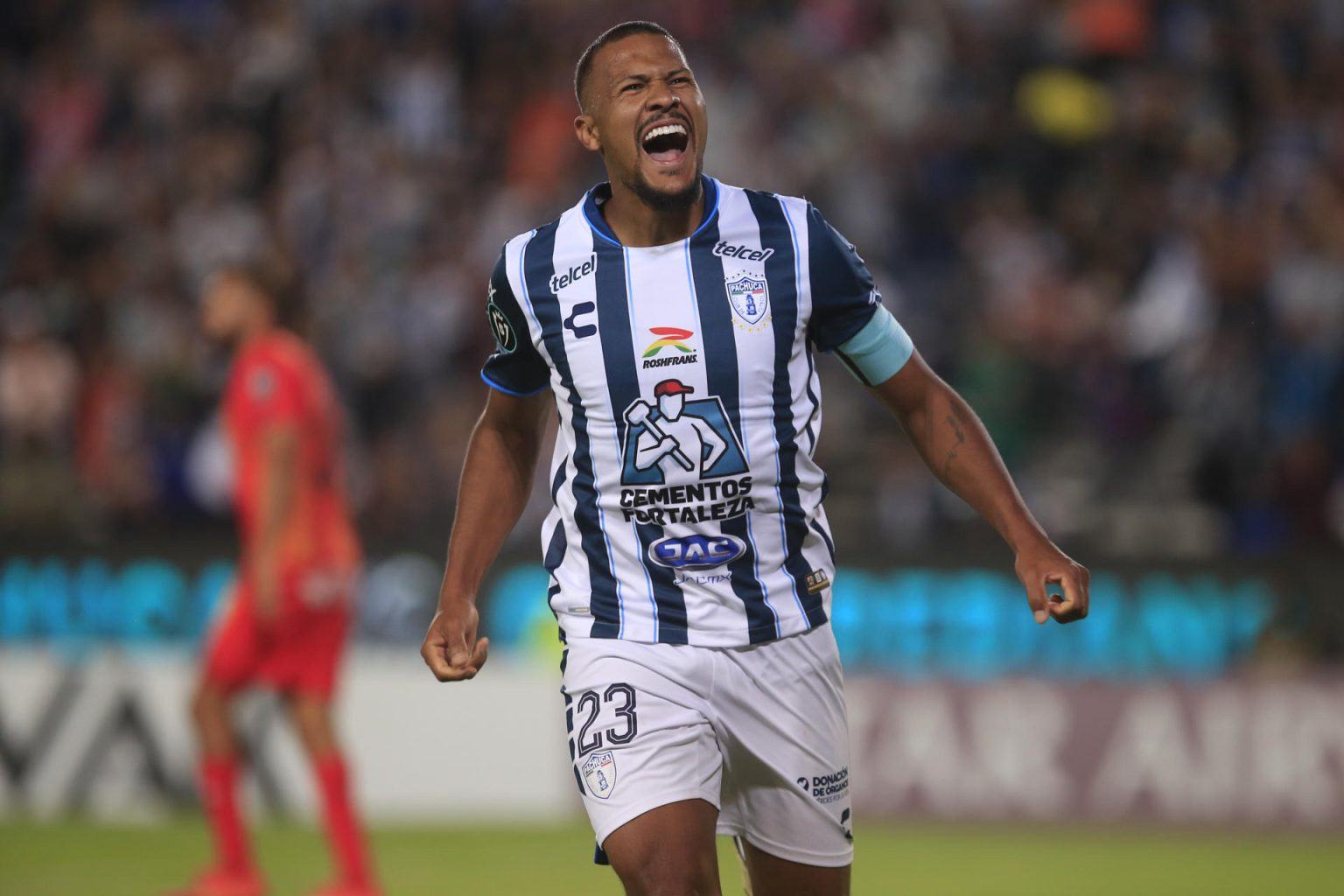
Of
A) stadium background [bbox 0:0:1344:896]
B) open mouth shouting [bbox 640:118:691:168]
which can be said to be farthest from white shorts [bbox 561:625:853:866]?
stadium background [bbox 0:0:1344:896]

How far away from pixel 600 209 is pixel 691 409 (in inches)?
23.6

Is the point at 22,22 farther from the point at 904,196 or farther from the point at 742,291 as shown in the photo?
the point at 742,291

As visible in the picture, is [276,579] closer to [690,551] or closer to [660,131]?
[690,551]

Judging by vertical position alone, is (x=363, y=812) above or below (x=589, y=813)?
below

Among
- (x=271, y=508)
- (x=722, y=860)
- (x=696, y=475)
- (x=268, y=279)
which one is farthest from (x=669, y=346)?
(x=722, y=860)

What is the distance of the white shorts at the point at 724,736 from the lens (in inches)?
171

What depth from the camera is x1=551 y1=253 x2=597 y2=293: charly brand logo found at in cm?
457

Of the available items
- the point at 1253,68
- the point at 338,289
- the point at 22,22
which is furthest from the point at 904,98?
the point at 22,22

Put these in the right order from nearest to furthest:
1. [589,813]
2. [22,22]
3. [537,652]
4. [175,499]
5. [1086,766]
→ 1. [589,813]
2. [1086,766]
3. [537,652]
4. [175,499]
5. [22,22]

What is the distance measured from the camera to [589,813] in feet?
14.6

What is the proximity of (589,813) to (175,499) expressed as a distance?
9.11 m

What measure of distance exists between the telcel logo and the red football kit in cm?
360

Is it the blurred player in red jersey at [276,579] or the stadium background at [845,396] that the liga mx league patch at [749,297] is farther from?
the stadium background at [845,396]

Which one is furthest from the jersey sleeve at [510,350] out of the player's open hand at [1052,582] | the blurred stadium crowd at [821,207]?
the blurred stadium crowd at [821,207]
